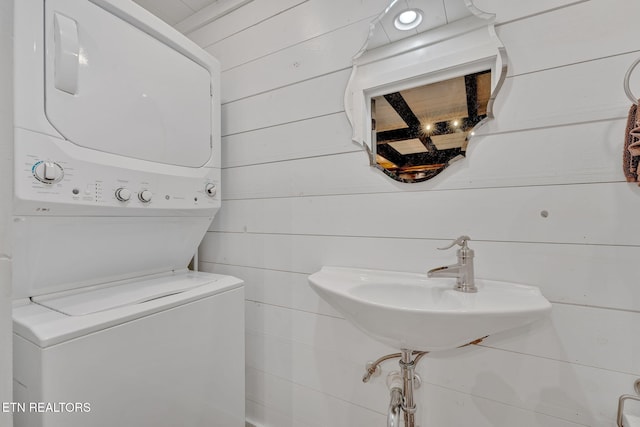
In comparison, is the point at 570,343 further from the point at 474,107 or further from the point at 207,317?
the point at 207,317

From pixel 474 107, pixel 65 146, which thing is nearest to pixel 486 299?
pixel 474 107

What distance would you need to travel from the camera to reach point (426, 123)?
3.22 feet

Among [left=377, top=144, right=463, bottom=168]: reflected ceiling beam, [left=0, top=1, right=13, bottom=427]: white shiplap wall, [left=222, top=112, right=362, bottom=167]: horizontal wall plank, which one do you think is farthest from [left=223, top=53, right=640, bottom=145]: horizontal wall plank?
[left=0, top=1, right=13, bottom=427]: white shiplap wall

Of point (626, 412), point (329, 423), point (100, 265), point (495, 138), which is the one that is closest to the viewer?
point (626, 412)

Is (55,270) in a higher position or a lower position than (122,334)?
higher

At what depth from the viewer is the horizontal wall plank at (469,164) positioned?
776 millimetres

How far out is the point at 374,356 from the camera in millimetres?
1070

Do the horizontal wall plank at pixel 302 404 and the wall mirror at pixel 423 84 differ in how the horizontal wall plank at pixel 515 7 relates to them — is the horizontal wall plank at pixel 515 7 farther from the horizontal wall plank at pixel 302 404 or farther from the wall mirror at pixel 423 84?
the horizontal wall plank at pixel 302 404

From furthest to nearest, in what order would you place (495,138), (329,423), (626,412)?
1. (329,423)
2. (495,138)
3. (626,412)

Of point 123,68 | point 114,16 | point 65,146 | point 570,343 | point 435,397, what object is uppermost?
point 114,16

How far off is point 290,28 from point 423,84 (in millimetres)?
682

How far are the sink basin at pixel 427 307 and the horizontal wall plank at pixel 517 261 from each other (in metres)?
0.05

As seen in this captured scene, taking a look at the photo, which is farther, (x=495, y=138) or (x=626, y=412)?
(x=495, y=138)

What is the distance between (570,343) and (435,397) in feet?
1.45
